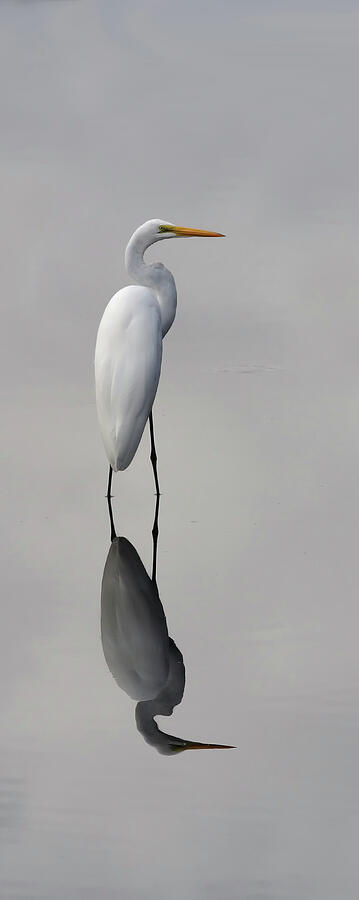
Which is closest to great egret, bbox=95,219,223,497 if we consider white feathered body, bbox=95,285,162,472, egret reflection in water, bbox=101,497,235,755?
white feathered body, bbox=95,285,162,472

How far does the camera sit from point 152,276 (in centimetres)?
754

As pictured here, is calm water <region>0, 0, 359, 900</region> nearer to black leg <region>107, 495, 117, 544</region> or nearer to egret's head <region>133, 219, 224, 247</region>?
black leg <region>107, 495, 117, 544</region>

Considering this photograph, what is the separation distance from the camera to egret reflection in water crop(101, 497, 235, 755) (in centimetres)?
481

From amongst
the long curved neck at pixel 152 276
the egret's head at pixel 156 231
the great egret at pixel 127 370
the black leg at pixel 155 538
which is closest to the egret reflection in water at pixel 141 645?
the black leg at pixel 155 538

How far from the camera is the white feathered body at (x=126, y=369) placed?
657cm

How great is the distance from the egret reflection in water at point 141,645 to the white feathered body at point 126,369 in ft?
1.74

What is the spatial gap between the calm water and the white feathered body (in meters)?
0.25

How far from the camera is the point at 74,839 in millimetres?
4152

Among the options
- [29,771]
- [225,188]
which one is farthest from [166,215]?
[29,771]

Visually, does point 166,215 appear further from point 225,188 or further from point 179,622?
point 179,622

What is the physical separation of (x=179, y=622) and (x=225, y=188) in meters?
5.36

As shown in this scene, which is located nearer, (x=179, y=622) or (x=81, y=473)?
(x=179, y=622)

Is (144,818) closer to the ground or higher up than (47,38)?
closer to the ground

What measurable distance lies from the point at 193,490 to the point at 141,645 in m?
1.36
